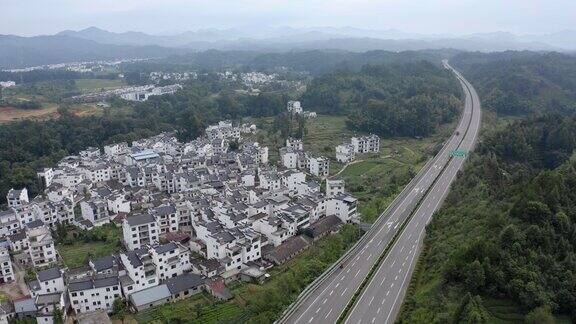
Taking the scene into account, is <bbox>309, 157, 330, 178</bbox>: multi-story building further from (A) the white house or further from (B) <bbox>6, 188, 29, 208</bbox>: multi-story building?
(B) <bbox>6, 188, 29, 208</bbox>: multi-story building

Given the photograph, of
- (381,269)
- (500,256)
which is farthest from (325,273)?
(500,256)

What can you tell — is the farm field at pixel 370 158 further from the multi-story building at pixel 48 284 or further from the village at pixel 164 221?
the multi-story building at pixel 48 284

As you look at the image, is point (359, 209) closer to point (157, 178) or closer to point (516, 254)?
point (516, 254)

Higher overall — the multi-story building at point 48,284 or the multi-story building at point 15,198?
the multi-story building at point 15,198

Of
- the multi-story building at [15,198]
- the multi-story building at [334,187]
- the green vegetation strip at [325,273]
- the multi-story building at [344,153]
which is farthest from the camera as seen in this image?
the multi-story building at [344,153]

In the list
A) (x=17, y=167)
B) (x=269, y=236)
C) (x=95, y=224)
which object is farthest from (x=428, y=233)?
(x=17, y=167)

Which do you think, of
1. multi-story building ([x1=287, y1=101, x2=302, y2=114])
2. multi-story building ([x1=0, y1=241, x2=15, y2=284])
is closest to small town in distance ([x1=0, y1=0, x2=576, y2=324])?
multi-story building ([x1=0, y1=241, x2=15, y2=284])

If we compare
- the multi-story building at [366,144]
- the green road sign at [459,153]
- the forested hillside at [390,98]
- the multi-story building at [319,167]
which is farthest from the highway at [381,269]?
the forested hillside at [390,98]
